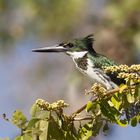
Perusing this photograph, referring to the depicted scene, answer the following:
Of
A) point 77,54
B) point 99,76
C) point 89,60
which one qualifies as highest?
point 77,54

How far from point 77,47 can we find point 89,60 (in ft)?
0.73

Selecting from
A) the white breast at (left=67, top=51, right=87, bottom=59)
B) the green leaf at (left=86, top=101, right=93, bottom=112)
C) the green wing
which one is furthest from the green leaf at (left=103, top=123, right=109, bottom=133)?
the white breast at (left=67, top=51, right=87, bottom=59)

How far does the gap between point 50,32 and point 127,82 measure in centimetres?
468

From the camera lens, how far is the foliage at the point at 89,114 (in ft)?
5.87

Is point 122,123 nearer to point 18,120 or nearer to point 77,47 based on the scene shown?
point 18,120

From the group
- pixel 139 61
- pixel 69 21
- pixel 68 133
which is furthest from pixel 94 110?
pixel 69 21

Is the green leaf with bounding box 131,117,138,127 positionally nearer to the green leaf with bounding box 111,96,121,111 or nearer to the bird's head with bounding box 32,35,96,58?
the green leaf with bounding box 111,96,121,111

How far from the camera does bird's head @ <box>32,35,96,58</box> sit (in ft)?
11.8

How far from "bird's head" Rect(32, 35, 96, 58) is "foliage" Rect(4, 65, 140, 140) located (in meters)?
1.71

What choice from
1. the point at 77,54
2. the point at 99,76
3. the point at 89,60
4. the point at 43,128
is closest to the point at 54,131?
the point at 43,128

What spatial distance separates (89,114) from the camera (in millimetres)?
1865

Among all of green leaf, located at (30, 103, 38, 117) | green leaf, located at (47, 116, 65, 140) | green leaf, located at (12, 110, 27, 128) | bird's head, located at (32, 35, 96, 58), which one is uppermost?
bird's head, located at (32, 35, 96, 58)

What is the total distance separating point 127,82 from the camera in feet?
5.87

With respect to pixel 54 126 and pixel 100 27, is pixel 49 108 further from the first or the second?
pixel 100 27
